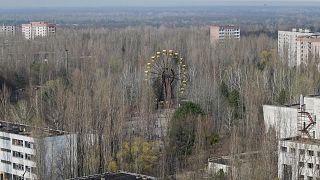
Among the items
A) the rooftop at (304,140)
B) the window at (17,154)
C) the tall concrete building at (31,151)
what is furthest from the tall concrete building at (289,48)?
the window at (17,154)

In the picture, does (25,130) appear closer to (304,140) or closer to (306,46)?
(304,140)

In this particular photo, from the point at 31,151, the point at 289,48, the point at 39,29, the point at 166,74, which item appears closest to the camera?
the point at 31,151

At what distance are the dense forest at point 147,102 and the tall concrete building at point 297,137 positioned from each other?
0.20m

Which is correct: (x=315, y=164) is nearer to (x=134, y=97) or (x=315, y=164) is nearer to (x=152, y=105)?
(x=152, y=105)

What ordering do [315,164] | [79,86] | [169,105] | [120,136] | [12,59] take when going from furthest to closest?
[12,59] < [79,86] < [169,105] < [120,136] < [315,164]

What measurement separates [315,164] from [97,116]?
184 inches

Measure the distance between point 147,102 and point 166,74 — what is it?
0.79 meters

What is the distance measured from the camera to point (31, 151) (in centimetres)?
1190

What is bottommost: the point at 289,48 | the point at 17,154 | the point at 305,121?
the point at 17,154

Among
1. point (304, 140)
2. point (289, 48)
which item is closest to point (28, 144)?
point (304, 140)

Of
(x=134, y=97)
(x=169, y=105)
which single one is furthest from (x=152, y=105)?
(x=134, y=97)

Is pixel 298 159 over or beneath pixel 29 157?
over

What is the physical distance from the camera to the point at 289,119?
12.9 metres

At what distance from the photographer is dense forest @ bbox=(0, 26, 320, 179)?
1187cm
